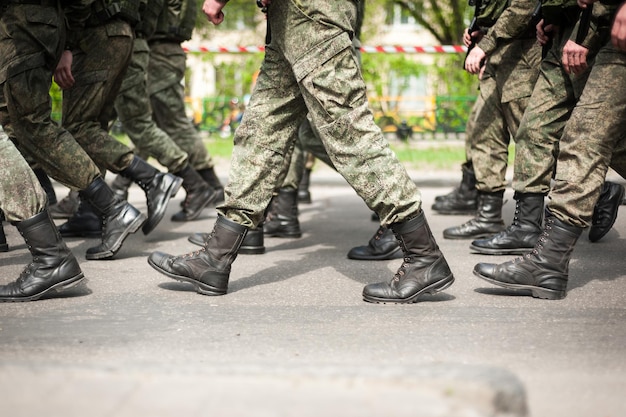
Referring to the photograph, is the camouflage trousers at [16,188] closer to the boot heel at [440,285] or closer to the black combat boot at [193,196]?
the boot heel at [440,285]

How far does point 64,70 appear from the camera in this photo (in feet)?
16.9

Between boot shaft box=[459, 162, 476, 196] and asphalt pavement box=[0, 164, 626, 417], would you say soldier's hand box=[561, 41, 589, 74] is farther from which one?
boot shaft box=[459, 162, 476, 196]

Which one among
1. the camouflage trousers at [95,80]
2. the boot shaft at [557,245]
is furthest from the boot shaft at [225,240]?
the camouflage trousers at [95,80]

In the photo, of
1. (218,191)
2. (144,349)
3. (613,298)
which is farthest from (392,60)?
(144,349)

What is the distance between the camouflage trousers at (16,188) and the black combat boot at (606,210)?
3.48 metres

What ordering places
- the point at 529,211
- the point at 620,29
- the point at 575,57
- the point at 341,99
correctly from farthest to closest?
the point at 529,211
the point at 575,57
the point at 341,99
the point at 620,29

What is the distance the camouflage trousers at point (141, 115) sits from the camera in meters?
6.50

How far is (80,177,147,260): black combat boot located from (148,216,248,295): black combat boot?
1055 mm

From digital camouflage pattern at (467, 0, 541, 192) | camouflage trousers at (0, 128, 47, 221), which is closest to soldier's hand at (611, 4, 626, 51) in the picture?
digital camouflage pattern at (467, 0, 541, 192)

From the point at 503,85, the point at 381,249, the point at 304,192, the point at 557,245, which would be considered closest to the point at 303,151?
the point at 381,249

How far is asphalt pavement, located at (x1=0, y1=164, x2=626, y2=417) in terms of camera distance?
2416 mm

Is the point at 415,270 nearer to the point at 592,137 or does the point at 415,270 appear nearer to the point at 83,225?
the point at 592,137

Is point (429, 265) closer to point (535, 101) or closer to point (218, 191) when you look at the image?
point (535, 101)

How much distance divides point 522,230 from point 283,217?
1652 mm
